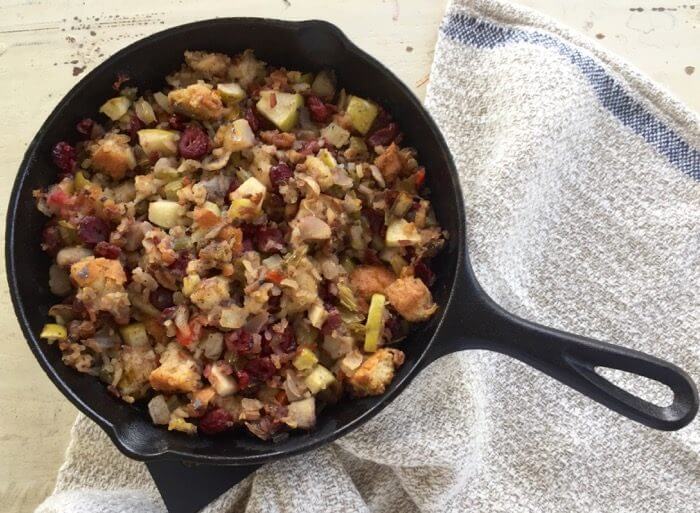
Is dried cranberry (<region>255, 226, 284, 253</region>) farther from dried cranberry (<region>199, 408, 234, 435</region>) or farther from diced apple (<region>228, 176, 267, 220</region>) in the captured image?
dried cranberry (<region>199, 408, 234, 435</region>)

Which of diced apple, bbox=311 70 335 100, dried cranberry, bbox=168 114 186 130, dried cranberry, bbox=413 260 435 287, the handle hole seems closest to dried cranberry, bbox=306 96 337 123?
diced apple, bbox=311 70 335 100

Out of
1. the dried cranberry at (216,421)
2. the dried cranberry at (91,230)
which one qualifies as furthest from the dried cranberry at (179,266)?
the dried cranberry at (216,421)

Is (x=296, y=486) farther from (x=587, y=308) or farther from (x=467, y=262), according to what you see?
(x=587, y=308)

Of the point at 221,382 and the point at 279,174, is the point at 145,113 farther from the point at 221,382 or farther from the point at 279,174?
the point at 221,382

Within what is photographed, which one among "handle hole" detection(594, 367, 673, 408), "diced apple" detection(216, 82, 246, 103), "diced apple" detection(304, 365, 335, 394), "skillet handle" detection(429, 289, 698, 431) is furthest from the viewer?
"handle hole" detection(594, 367, 673, 408)

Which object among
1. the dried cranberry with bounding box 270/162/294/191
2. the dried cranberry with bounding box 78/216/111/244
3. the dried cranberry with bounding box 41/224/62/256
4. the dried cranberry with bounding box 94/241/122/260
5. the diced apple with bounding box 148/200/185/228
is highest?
the dried cranberry with bounding box 270/162/294/191

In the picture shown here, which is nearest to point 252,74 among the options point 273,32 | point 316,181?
point 273,32
